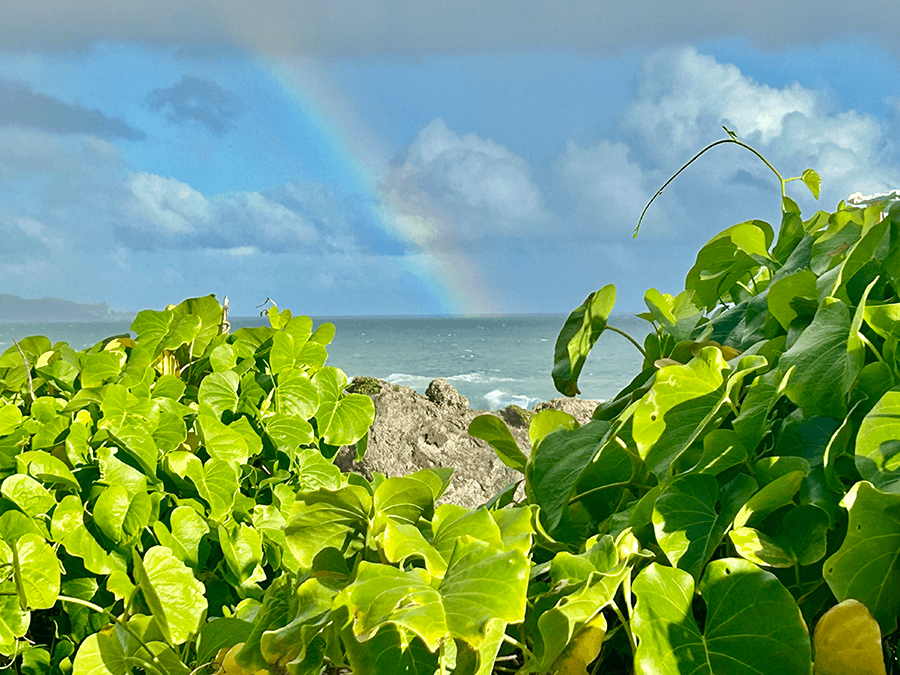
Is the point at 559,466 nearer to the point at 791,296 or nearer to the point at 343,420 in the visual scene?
the point at 791,296

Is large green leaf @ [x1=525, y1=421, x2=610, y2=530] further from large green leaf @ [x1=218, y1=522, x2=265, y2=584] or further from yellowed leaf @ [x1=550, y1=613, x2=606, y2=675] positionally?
large green leaf @ [x1=218, y1=522, x2=265, y2=584]

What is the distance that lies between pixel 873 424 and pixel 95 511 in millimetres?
1381

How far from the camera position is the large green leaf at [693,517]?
55 centimetres

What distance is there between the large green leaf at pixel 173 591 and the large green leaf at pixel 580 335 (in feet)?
1.96

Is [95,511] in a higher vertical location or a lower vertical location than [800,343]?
lower

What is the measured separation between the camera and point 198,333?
1954mm

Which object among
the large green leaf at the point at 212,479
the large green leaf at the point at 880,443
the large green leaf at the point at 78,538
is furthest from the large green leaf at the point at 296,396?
the large green leaf at the point at 880,443

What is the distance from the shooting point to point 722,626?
1.59ft

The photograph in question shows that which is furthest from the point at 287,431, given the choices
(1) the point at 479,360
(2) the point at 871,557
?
(1) the point at 479,360

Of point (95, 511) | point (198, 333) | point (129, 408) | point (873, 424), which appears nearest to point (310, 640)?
point (873, 424)

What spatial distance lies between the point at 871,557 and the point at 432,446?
7.36 feet

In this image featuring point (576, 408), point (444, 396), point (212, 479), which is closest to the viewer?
point (212, 479)

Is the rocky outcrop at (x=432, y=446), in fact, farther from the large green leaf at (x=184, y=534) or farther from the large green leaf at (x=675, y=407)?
the large green leaf at (x=675, y=407)

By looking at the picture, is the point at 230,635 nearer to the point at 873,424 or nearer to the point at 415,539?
the point at 415,539
